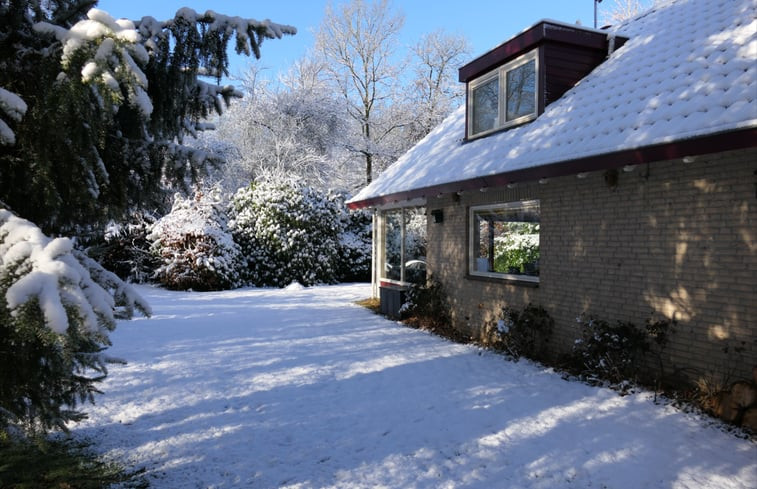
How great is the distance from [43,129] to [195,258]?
14.1 meters

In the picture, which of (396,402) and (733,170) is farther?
(396,402)

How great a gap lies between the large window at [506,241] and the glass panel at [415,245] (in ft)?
6.90

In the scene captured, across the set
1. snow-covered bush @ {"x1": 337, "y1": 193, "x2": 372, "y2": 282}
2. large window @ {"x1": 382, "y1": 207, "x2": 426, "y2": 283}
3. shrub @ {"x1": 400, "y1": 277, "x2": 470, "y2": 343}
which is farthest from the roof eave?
snow-covered bush @ {"x1": 337, "y1": 193, "x2": 372, "y2": 282}

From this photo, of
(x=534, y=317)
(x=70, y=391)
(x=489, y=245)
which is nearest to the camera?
(x=70, y=391)

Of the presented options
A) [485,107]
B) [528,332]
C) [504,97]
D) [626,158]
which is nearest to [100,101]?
[626,158]

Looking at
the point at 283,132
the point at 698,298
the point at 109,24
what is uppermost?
the point at 283,132

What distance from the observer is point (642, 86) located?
6.33 metres

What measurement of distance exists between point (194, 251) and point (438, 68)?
18.1 m

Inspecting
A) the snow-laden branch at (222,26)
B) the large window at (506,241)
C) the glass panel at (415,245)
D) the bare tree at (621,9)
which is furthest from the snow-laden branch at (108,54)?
the bare tree at (621,9)

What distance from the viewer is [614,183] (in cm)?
615

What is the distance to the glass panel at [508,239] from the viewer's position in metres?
7.70

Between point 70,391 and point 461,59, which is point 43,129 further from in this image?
point 461,59

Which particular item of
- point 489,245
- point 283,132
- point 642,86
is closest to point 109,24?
point 642,86

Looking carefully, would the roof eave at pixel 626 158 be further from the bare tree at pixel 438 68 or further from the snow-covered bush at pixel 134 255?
the bare tree at pixel 438 68
